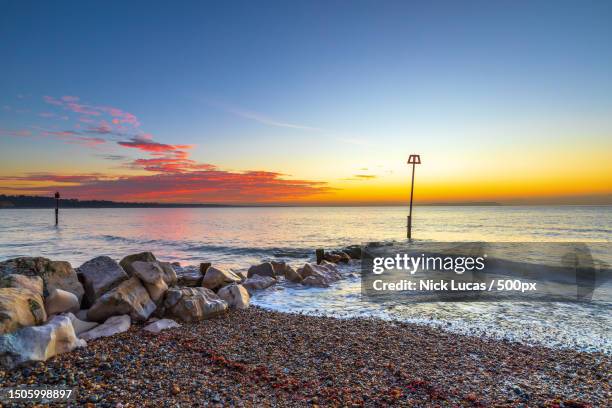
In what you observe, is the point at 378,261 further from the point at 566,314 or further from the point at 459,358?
the point at 459,358

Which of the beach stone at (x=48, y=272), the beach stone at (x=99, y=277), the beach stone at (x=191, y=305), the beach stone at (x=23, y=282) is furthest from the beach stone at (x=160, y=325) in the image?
the beach stone at (x=23, y=282)

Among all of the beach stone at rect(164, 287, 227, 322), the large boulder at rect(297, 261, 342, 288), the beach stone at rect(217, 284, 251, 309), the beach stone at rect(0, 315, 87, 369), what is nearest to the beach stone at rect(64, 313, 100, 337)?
the beach stone at rect(0, 315, 87, 369)

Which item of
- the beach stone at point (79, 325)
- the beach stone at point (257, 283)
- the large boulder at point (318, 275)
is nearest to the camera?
the beach stone at point (79, 325)

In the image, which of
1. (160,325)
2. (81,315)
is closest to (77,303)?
(81,315)

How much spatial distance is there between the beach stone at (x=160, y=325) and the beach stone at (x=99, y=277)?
1753 millimetres

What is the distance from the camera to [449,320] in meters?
8.98

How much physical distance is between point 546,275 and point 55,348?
1833cm

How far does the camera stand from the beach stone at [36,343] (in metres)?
4.77

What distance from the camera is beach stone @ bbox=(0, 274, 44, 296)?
677 cm

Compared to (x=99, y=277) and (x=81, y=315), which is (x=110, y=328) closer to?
(x=81, y=315)

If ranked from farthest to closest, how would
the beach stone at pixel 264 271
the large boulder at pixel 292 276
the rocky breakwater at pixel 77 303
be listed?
the beach stone at pixel 264 271
the large boulder at pixel 292 276
the rocky breakwater at pixel 77 303

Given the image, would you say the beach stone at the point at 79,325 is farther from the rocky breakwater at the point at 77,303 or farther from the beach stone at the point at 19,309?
the beach stone at the point at 19,309

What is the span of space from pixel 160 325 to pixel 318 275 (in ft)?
25.3

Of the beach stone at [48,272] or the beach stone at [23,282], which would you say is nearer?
the beach stone at [23,282]
